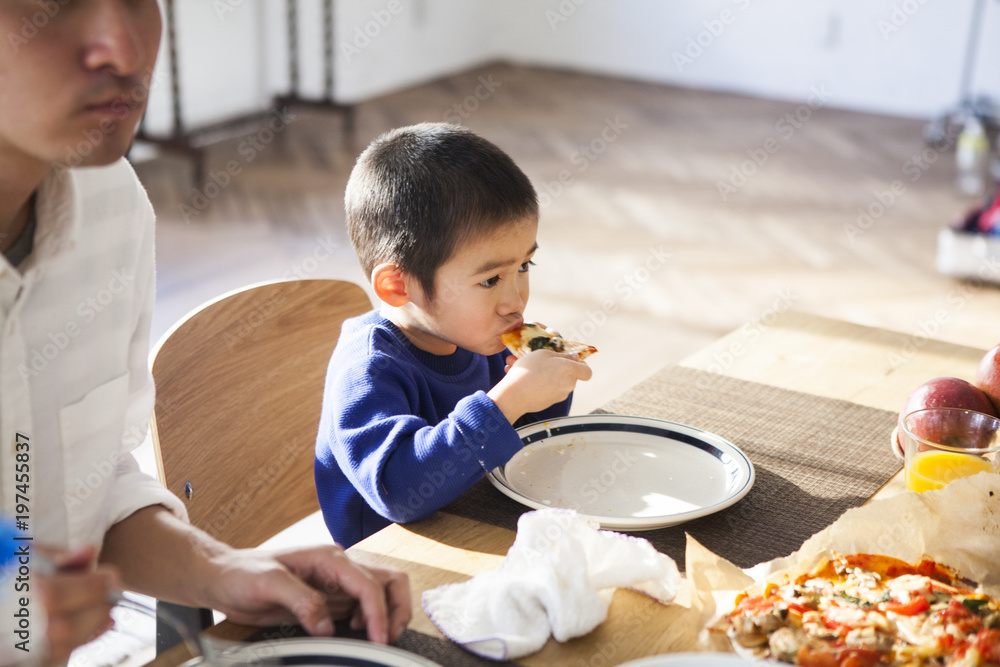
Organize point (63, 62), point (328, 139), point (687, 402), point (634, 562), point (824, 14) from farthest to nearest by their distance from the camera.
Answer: point (824, 14), point (328, 139), point (687, 402), point (634, 562), point (63, 62)

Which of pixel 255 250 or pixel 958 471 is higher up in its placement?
pixel 958 471

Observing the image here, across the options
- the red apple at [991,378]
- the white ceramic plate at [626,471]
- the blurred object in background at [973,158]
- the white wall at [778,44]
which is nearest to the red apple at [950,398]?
the red apple at [991,378]

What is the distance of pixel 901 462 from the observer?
105 centimetres

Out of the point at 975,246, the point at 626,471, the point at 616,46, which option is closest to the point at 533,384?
the point at 626,471

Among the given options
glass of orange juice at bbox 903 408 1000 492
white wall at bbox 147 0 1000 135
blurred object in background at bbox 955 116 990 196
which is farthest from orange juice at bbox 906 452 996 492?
white wall at bbox 147 0 1000 135

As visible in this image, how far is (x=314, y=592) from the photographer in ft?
2.43

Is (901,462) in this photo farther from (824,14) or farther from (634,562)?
(824,14)

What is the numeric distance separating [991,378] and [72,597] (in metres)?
0.89

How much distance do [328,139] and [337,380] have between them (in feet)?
13.1

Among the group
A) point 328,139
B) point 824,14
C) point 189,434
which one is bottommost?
point 328,139

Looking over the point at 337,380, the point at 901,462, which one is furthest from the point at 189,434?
the point at 901,462

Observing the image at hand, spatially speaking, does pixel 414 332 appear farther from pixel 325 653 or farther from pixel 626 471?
pixel 325 653

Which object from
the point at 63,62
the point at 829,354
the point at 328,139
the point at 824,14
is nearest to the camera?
the point at 63,62

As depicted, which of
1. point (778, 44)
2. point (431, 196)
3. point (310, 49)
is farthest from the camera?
point (778, 44)
